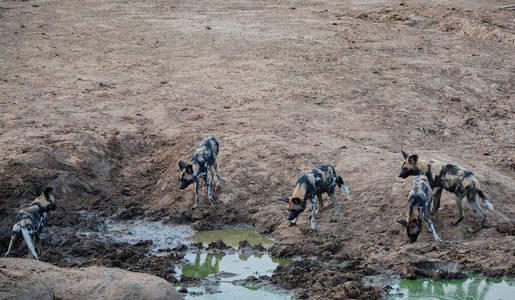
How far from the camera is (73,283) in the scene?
837 cm

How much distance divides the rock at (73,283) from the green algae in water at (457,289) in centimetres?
344

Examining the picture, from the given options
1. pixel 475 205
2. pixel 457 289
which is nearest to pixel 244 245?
pixel 457 289

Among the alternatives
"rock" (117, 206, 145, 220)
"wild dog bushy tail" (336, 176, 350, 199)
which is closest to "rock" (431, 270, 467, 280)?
"wild dog bushy tail" (336, 176, 350, 199)

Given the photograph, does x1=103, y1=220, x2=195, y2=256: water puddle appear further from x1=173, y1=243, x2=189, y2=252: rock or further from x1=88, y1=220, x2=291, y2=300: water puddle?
x1=173, y1=243, x2=189, y2=252: rock

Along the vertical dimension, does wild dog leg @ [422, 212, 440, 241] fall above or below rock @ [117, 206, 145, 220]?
above

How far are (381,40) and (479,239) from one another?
11.4 metres

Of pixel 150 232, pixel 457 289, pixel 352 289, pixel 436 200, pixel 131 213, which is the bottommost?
pixel 150 232

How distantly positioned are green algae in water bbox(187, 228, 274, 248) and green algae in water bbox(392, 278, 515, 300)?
2520 mm

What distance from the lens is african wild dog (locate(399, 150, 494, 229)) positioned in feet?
38.4

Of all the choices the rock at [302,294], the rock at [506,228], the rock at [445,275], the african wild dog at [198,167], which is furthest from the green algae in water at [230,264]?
the rock at [506,228]

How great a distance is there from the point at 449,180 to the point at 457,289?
2248 millimetres

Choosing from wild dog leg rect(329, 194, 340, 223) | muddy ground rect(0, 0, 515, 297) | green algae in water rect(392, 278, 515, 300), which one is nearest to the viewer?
green algae in water rect(392, 278, 515, 300)

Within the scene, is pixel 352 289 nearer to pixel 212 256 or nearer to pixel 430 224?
pixel 430 224

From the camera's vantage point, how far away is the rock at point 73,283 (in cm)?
802
